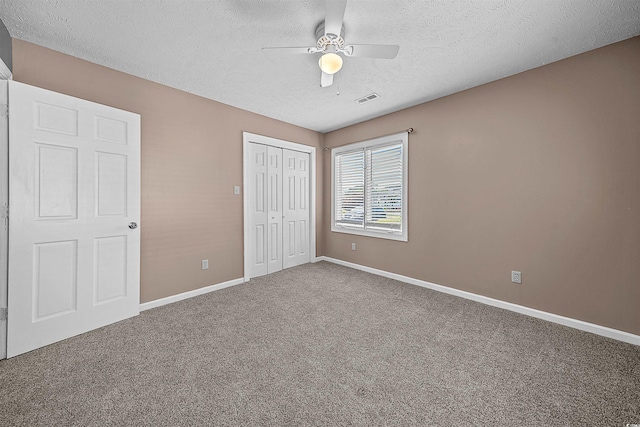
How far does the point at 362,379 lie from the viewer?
1.68 meters

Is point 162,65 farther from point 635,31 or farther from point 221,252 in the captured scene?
point 635,31

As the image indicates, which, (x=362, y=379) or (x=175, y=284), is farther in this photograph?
(x=175, y=284)

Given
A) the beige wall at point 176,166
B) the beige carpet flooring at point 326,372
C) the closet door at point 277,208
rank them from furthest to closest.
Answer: the closet door at point 277,208
the beige wall at point 176,166
the beige carpet flooring at point 326,372

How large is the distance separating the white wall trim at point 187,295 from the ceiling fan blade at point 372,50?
10.3ft

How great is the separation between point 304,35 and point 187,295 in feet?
10.2

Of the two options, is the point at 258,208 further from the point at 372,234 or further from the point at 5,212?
the point at 5,212

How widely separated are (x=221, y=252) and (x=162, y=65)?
227cm

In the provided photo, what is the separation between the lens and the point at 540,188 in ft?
8.33

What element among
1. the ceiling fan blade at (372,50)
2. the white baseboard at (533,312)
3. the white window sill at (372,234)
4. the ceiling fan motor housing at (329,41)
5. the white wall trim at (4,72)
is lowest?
the white baseboard at (533,312)

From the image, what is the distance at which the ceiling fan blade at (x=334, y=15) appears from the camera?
1480 mm

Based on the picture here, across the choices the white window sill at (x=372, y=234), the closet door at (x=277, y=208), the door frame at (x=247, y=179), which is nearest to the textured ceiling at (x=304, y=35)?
the door frame at (x=247, y=179)

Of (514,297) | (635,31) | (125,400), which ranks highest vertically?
(635,31)

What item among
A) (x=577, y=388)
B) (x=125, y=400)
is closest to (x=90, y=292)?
(x=125, y=400)

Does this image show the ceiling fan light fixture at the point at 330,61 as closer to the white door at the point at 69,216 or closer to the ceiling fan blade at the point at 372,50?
the ceiling fan blade at the point at 372,50
